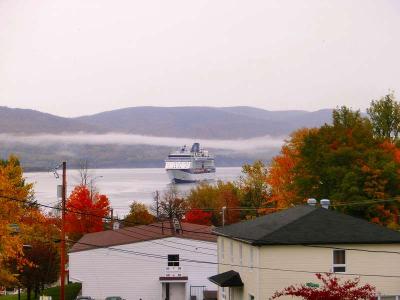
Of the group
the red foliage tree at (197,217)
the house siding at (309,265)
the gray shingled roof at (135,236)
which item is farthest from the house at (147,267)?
the red foliage tree at (197,217)

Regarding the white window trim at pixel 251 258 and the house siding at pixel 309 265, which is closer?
the house siding at pixel 309 265

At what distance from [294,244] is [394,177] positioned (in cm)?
3062

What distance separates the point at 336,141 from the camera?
75.4 m

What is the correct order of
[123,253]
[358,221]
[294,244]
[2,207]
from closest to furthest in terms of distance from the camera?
[294,244] < [358,221] < [2,207] < [123,253]

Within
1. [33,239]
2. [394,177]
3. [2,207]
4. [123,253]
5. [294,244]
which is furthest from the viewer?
[33,239]

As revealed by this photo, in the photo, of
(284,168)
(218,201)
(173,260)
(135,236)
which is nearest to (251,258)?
(173,260)

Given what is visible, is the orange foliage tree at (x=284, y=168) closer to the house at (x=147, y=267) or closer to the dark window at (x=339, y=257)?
the house at (x=147, y=267)

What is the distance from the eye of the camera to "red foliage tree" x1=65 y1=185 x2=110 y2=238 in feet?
301

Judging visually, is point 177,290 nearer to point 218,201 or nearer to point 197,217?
point 197,217

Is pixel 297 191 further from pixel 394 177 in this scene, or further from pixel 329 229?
pixel 329 229

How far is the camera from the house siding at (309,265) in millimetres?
40781

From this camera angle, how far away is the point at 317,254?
41.1 m

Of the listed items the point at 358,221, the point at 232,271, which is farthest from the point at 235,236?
the point at 358,221

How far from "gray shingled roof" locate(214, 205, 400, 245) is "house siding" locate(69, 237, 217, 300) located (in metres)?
18.7
